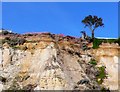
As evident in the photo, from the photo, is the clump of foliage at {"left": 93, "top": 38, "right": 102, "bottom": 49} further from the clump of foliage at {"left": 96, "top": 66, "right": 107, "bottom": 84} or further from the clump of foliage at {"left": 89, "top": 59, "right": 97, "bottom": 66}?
the clump of foliage at {"left": 96, "top": 66, "right": 107, "bottom": 84}

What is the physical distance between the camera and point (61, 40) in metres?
47.0

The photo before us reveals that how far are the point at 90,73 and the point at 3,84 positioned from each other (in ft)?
30.8

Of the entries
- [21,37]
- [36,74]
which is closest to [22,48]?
[21,37]

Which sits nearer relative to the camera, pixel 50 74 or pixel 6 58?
pixel 50 74

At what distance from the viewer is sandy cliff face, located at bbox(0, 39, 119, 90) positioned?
135ft

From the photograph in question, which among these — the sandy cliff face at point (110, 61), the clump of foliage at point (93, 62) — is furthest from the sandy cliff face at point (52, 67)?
the clump of foliage at point (93, 62)

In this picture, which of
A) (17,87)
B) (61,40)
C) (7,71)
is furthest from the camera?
(61,40)

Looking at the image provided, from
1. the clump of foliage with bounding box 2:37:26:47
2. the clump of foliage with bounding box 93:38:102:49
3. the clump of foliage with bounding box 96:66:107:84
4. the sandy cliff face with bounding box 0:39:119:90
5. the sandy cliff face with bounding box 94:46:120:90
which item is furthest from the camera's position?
the clump of foliage with bounding box 93:38:102:49

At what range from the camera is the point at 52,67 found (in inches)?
1657

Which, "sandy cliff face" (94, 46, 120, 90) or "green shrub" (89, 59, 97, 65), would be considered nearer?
"sandy cliff face" (94, 46, 120, 90)

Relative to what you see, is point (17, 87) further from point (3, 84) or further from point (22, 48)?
point (22, 48)

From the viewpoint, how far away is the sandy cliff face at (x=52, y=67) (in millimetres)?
41062

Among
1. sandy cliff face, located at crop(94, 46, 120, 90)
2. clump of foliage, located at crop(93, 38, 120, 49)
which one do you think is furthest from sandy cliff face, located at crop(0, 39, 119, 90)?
clump of foliage, located at crop(93, 38, 120, 49)

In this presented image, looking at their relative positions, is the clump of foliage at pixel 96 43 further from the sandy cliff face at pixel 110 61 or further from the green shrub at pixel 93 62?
the green shrub at pixel 93 62
